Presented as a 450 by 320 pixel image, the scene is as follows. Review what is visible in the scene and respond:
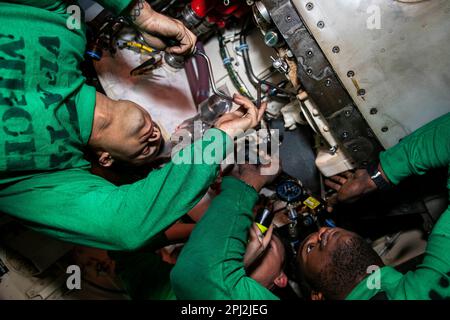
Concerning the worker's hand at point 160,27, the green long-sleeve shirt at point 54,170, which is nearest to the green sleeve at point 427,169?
the green long-sleeve shirt at point 54,170

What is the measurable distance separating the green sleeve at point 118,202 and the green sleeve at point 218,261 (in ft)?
0.70

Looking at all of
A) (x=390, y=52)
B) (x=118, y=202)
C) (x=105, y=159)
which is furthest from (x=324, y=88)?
(x=105, y=159)

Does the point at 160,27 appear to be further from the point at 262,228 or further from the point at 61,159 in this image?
the point at 262,228

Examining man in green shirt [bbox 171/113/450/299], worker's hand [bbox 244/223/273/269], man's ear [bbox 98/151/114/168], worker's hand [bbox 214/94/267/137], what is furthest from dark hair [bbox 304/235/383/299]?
man's ear [bbox 98/151/114/168]

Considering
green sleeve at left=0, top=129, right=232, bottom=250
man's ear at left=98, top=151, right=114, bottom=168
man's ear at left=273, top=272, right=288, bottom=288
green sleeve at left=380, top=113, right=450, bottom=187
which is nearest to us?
green sleeve at left=0, top=129, right=232, bottom=250

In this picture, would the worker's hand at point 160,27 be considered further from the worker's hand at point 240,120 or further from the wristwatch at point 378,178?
the wristwatch at point 378,178

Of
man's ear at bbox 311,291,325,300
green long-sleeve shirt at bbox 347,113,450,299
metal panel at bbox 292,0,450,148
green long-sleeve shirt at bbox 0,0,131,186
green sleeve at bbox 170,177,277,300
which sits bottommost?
man's ear at bbox 311,291,325,300

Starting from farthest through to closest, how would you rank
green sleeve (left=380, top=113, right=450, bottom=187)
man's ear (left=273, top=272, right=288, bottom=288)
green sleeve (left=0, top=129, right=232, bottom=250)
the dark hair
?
man's ear (left=273, top=272, right=288, bottom=288) < the dark hair < green sleeve (left=380, top=113, right=450, bottom=187) < green sleeve (left=0, top=129, right=232, bottom=250)

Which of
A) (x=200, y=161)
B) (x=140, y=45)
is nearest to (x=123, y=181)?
(x=140, y=45)

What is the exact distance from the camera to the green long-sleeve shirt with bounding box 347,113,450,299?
3.72 ft

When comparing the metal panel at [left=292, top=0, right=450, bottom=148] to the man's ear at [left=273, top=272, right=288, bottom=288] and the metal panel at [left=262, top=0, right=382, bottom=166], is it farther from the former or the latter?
the man's ear at [left=273, top=272, right=288, bottom=288]

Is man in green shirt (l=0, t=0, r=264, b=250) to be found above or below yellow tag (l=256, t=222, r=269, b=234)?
above
